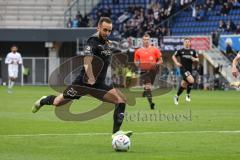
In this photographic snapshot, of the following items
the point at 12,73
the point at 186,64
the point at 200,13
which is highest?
the point at 200,13

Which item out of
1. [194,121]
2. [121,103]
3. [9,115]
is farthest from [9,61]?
[121,103]

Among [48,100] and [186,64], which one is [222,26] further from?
[48,100]

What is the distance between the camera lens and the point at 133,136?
15.2 m

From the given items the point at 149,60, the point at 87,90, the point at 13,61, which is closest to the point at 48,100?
the point at 87,90

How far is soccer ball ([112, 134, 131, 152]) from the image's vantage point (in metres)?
12.4

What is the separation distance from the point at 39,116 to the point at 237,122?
20.0 ft

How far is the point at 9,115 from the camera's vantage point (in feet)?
70.5

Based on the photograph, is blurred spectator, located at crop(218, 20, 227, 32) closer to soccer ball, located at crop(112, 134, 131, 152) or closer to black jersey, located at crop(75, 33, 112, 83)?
black jersey, located at crop(75, 33, 112, 83)

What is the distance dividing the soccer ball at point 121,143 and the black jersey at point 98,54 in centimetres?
173

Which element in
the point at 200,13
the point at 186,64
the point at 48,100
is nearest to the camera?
the point at 48,100

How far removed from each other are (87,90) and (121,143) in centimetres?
206

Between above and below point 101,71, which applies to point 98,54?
above

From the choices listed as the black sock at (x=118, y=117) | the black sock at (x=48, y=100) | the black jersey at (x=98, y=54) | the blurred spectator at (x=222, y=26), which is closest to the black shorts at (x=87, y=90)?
the black jersey at (x=98, y=54)

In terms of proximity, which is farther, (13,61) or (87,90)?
(13,61)
